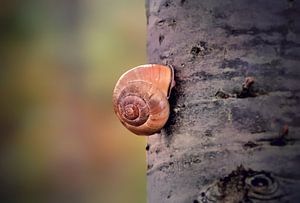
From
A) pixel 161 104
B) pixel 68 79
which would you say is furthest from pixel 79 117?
pixel 161 104

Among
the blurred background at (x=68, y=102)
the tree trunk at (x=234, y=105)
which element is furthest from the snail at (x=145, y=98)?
the blurred background at (x=68, y=102)

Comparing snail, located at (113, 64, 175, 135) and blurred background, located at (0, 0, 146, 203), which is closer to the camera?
snail, located at (113, 64, 175, 135)

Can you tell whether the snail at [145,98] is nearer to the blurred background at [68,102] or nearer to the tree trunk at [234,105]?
the tree trunk at [234,105]

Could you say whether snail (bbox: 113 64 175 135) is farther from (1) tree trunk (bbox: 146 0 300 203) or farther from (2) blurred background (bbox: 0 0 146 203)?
(2) blurred background (bbox: 0 0 146 203)

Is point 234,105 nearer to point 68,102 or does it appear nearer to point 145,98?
point 145,98

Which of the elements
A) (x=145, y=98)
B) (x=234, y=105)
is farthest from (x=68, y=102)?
(x=234, y=105)

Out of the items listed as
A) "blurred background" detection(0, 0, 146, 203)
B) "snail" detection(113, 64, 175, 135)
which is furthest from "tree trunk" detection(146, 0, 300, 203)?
"blurred background" detection(0, 0, 146, 203)
